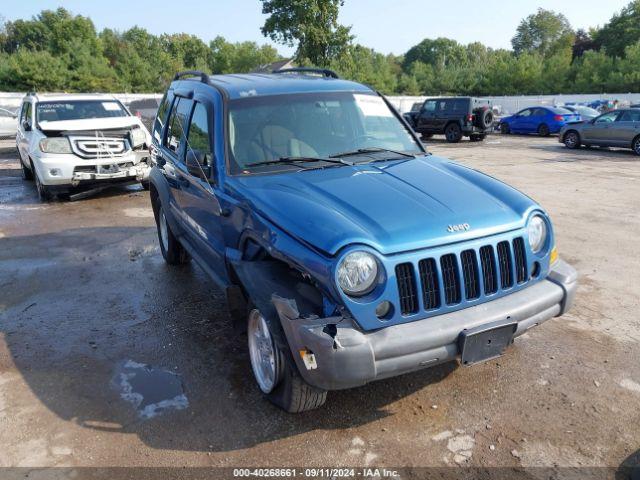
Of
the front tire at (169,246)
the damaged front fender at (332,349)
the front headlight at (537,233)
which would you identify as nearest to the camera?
the damaged front fender at (332,349)

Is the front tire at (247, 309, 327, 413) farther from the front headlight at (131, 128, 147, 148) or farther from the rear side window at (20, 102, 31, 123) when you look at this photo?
the rear side window at (20, 102, 31, 123)

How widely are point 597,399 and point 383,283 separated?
5.93 feet

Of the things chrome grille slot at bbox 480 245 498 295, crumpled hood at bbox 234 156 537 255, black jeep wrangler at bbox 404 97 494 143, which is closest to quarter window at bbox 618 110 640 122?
black jeep wrangler at bbox 404 97 494 143

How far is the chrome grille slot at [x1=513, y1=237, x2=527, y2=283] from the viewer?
10.5 ft

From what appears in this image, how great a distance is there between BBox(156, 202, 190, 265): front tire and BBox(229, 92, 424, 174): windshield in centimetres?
233

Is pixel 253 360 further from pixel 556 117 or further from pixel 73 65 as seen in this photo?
pixel 73 65

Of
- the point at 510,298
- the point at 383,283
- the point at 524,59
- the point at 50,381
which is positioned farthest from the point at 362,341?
the point at 524,59

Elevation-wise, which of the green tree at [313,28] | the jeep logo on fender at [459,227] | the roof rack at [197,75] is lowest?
the jeep logo on fender at [459,227]

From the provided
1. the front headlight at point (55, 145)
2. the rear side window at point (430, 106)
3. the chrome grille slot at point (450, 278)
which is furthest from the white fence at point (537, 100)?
the chrome grille slot at point (450, 278)

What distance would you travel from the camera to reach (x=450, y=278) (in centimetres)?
295

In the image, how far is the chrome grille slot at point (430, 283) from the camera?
9.44 feet

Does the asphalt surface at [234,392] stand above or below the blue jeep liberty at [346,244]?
below

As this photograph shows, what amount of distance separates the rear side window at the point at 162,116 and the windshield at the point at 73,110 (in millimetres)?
5567

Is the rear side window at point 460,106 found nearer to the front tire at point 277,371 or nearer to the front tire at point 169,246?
the front tire at point 169,246
